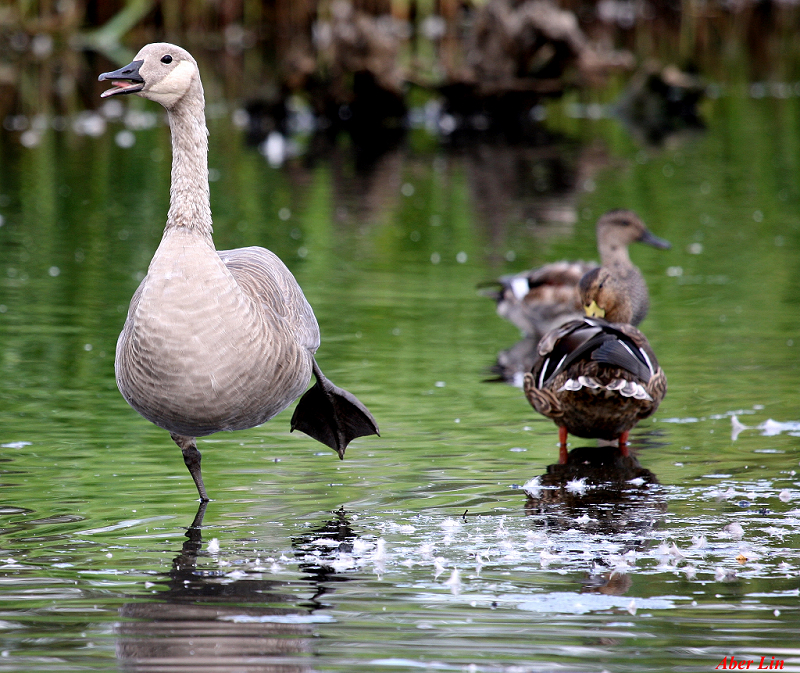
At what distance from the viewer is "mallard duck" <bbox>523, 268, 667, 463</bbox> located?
693 centimetres

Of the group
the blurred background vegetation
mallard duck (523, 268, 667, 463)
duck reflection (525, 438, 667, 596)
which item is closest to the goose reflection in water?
duck reflection (525, 438, 667, 596)

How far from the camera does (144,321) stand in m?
5.57

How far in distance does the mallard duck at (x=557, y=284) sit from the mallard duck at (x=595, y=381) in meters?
2.62

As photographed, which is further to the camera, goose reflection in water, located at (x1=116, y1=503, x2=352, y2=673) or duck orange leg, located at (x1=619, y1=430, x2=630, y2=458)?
duck orange leg, located at (x1=619, y1=430, x2=630, y2=458)

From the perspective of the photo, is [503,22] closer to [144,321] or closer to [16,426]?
[16,426]

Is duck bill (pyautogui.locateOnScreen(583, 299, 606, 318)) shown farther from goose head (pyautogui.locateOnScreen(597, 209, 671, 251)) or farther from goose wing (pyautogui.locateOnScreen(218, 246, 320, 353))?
goose head (pyautogui.locateOnScreen(597, 209, 671, 251))

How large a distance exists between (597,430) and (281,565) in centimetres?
247

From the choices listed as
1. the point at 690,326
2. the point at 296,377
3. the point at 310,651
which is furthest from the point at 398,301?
the point at 310,651

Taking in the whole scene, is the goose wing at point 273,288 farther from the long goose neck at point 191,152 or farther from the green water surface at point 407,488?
the green water surface at point 407,488

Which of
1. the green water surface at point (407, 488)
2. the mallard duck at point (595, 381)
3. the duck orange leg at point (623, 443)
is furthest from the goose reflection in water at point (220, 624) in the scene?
the duck orange leg at point (623, 443)

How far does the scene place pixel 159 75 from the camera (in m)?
5.94

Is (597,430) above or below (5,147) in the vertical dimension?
below

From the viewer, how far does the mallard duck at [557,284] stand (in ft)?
33.5

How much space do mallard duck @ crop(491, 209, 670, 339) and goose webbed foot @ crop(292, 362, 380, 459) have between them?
10.8 feet
